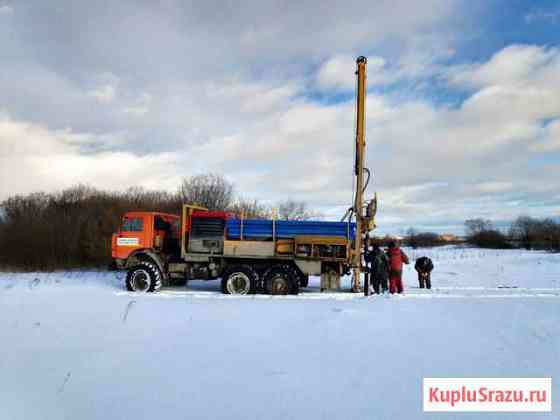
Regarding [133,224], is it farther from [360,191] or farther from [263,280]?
[360,191]

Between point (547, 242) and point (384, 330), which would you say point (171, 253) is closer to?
point (384, 330)

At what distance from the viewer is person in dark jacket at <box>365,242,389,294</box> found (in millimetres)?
12055

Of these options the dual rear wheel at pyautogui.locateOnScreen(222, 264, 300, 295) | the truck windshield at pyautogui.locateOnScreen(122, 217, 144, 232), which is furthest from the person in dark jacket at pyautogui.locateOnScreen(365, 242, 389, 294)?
the truck windshield at pyautogui.locateOnScreen(122, 217, 144, 232)

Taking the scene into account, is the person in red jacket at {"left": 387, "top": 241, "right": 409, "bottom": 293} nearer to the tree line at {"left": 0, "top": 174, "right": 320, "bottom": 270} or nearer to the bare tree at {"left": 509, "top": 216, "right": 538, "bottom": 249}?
the tree line at {"left": 0, "top": 174, "right": 320, "bottom": 270}

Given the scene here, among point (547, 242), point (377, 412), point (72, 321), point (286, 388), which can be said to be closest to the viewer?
point (377, 412)

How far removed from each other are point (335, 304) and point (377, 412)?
190 inches

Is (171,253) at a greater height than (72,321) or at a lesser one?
greater

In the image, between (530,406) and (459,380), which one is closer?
(530,406)

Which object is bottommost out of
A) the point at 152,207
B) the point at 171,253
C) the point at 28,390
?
the point at 28,390

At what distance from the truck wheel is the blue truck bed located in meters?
2.65

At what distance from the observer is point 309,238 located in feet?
38.2

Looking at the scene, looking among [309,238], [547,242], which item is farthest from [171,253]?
[547,242]

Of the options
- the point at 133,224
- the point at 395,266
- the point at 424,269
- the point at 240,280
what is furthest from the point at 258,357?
the point at 424,269

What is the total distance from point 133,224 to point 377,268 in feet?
25.5
